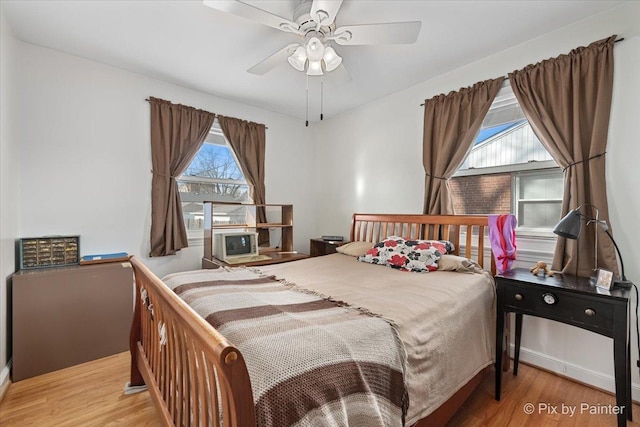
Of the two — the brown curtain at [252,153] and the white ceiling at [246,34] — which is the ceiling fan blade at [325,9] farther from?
the brown curtain at [252,153]

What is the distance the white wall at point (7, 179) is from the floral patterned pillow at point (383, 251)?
8.79 ft

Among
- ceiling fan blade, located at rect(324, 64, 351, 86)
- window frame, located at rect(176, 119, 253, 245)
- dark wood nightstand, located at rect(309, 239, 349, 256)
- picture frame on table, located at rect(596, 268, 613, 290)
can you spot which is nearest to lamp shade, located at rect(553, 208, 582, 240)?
picture frame on table, located at rect(596, 268, 613, 290)

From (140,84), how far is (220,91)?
2.57 feet

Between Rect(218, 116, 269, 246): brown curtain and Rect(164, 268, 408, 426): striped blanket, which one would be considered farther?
Rect(218, 116, 269, 246): brown curtain

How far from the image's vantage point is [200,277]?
1.80m

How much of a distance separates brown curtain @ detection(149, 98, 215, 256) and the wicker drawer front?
2.02 ft

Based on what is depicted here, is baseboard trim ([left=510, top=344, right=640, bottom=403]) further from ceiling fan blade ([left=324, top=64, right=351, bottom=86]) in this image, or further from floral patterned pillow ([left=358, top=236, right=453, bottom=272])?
ceiling fan blade ([left=324, top=64, right=351, bottom=86])

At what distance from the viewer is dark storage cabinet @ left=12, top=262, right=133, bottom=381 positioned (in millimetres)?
2029

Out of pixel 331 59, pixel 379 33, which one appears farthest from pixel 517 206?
pixel 331 59

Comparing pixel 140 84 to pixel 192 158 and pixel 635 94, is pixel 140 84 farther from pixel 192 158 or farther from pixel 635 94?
pixel 635 94

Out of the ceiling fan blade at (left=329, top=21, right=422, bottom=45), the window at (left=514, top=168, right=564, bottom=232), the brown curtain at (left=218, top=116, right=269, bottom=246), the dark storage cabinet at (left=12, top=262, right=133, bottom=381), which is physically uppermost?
the ceiling fan blade at (left=329, top=21, right=422, bottom=45)

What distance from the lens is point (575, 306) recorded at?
5.10 ft

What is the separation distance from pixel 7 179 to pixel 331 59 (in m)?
2.48

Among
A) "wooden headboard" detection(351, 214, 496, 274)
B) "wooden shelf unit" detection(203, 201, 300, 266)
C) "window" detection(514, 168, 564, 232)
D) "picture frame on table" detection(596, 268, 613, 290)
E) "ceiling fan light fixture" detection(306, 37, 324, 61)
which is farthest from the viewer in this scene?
"wooden shelf unit" detection(203, 201, 300, 266)
